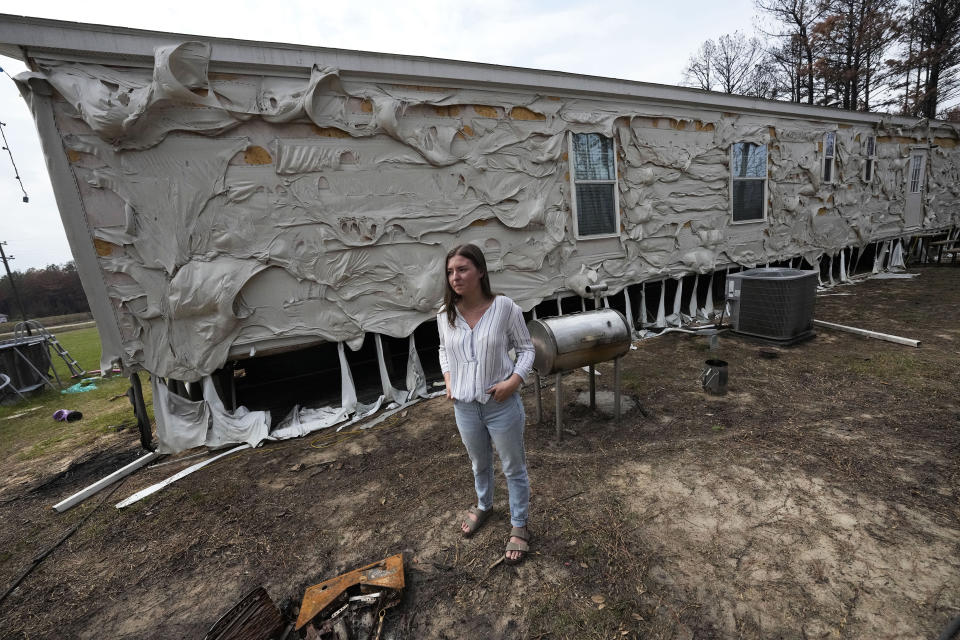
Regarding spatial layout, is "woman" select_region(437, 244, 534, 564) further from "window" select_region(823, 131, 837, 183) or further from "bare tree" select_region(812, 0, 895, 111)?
"bare tree" select_region(812, 0, 895, 111)

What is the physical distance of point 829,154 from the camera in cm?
1016

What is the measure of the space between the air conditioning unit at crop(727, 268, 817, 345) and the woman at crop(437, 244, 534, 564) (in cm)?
624

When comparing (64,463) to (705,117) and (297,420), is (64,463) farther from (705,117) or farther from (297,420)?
(705,117)

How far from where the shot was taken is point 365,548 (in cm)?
285

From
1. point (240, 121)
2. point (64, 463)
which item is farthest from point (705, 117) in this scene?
point (64, 463)

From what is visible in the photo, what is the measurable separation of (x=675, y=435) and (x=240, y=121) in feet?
20.2

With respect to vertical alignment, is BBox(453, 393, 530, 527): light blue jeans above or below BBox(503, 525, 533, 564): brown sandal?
above

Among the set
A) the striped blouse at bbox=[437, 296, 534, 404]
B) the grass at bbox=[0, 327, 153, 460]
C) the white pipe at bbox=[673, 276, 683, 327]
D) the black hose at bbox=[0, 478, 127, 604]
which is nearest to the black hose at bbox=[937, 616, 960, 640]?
the striped blouse at bbox=[437, 296, 534, 404]

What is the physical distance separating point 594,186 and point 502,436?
19.8 feet

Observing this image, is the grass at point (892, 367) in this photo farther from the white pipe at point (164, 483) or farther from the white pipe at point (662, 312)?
the white pipe at point (164, 483)

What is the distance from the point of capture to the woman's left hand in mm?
2217

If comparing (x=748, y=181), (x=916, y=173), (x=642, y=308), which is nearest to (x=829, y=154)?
(x=748, y=181)

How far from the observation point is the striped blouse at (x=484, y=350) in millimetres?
2262

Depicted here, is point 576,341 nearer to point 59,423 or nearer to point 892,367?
point 892,367
